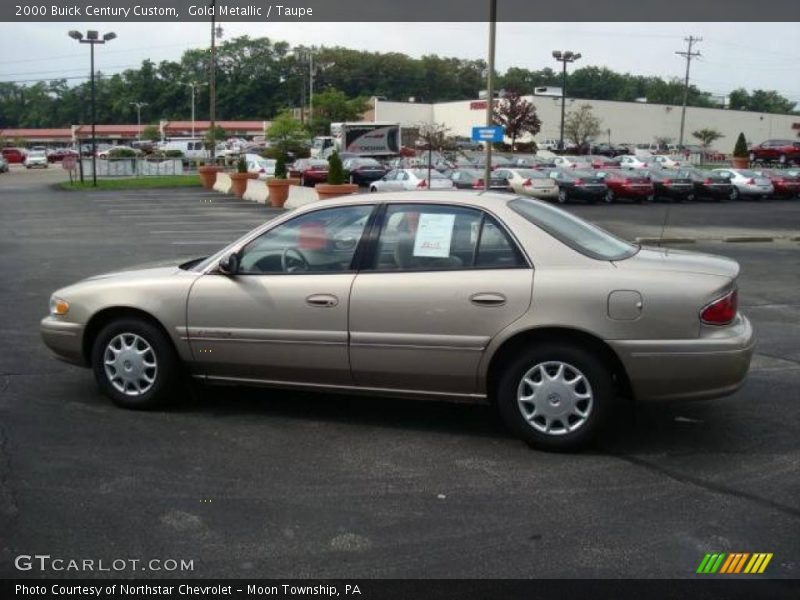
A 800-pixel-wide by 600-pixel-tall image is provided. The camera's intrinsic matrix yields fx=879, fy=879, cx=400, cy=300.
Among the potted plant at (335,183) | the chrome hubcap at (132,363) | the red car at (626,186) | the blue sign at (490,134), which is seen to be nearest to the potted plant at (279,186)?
the potted plant at (335,183)

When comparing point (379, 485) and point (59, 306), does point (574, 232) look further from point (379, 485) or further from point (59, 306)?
point (59, 306)

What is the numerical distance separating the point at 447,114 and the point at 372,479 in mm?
97755

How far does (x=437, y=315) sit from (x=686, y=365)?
148cm

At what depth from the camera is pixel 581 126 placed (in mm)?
86188

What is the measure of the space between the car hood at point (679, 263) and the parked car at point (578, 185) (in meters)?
29.2

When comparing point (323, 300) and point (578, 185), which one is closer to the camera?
point (323, 300)

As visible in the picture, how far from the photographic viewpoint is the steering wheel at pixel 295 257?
5.78 meters

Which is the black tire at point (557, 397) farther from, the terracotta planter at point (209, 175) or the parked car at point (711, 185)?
the terracotta planter at point (209, 175)

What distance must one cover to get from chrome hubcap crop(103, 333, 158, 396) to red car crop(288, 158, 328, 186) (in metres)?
34.5

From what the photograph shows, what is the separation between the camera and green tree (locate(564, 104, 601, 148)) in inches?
3297

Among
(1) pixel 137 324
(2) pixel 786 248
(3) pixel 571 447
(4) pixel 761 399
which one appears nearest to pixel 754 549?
(3) pixel 571 447

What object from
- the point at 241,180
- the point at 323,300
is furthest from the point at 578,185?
the point at 323,300

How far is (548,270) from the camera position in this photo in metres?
5.24

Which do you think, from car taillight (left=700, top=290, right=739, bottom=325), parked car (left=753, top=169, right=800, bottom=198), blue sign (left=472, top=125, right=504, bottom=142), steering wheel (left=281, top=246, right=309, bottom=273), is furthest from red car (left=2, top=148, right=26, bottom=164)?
car taillight (left=700, top=290, right=739, bottom=325)
